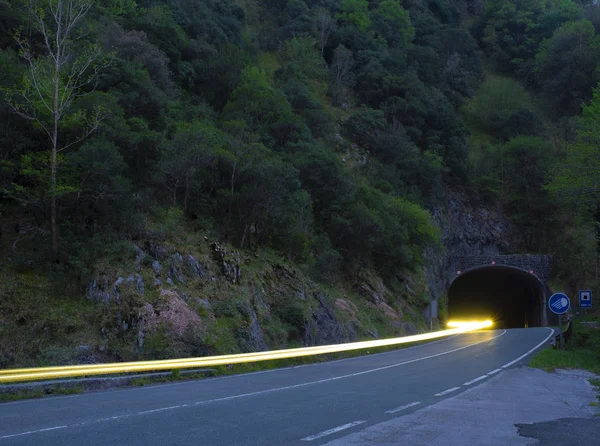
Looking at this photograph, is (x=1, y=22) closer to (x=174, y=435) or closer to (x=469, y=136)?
(x=174, y=435)

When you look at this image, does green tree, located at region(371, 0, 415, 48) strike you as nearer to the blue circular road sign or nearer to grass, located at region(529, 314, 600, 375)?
grass, located at region(529, 314, 600, 375)

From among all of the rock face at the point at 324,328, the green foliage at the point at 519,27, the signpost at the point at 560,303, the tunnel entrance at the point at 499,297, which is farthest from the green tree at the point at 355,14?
the signpost at the point at 560,303

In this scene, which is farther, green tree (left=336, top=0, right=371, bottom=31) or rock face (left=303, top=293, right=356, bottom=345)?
green tree (left=336, top=0, right=371, bottom=31)

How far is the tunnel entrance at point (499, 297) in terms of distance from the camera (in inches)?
2152

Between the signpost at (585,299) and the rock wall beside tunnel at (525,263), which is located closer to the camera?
the signpost at (585,299)

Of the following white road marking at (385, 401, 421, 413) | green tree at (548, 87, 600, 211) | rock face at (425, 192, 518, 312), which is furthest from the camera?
rock face at (425, 192, 518, 312)

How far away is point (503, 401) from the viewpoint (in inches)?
438

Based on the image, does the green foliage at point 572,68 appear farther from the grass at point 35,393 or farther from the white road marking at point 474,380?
the grass at point 35,393

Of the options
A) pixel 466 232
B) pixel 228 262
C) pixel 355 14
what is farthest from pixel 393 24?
pixel 228 262

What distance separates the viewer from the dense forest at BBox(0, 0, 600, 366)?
22484 mm

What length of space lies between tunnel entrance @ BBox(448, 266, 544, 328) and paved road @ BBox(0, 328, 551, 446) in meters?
40.8

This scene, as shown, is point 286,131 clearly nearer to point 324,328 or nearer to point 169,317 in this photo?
point 324,328

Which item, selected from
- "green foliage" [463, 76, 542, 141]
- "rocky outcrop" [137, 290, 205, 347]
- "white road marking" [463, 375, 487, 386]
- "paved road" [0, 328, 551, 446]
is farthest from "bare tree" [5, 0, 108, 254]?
"green foliage" [463, 76, 542, 141]

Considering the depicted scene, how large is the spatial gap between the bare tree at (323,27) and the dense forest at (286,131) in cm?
30
